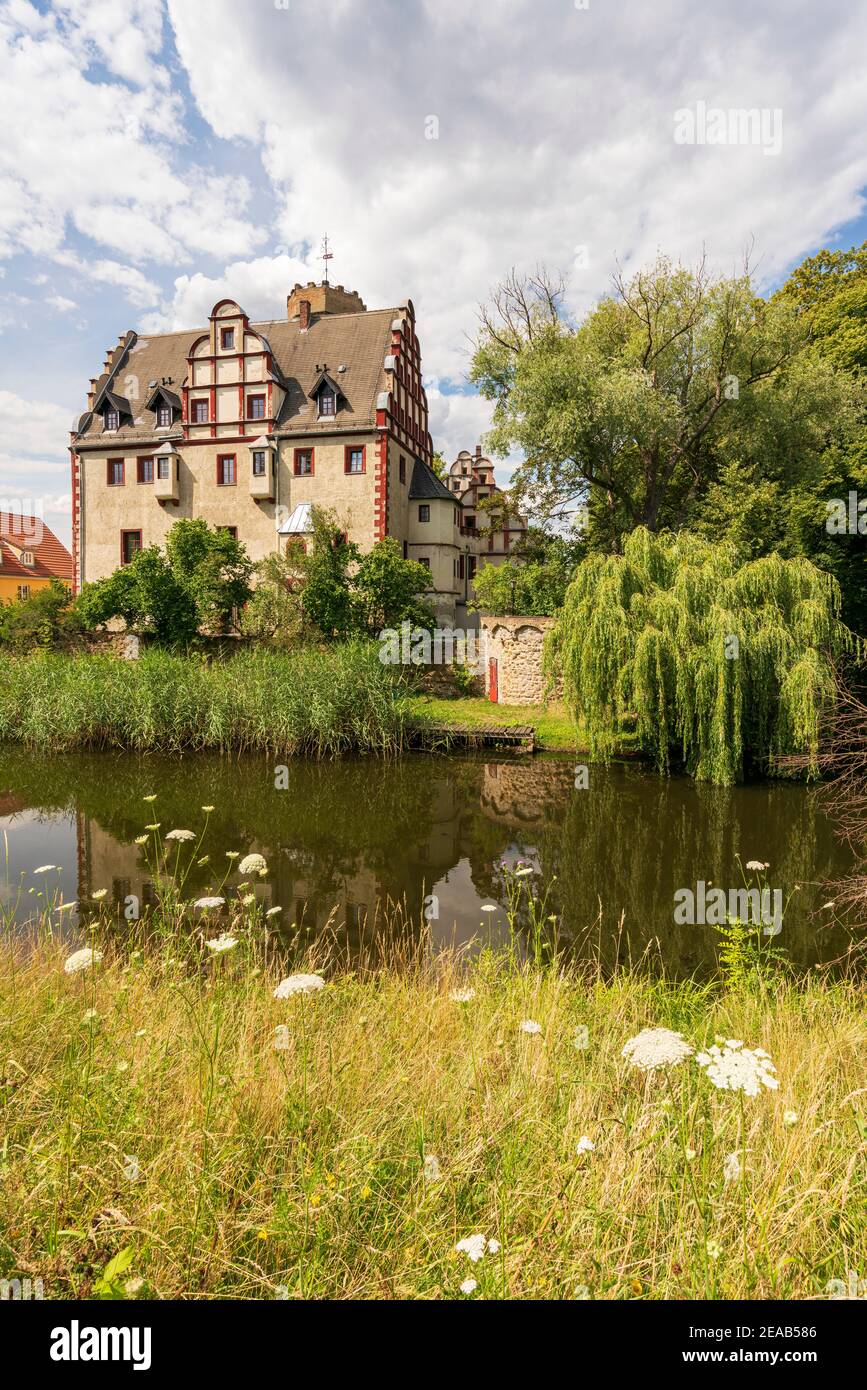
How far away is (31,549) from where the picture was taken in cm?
4044

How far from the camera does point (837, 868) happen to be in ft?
28.2

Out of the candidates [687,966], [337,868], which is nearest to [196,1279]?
[687,966]

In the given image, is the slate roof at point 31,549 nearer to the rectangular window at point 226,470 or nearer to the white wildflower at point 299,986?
the rectangular window at point 226,470

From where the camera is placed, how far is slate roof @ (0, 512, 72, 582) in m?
38.6

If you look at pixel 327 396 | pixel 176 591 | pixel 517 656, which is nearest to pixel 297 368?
pixel 327 396

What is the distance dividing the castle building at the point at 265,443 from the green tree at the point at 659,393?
21.4 feet

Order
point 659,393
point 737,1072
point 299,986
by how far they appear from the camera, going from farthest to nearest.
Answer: point 659,393, point 299,986, point 737,1072

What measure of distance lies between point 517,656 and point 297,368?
16.7 m

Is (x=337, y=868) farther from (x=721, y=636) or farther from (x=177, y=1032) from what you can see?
(x=721, y=636)

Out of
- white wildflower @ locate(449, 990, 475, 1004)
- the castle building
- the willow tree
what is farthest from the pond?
the castle building

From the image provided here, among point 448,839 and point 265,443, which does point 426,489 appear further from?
point 448,839

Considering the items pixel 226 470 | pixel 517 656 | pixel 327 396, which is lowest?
pixel 517 656

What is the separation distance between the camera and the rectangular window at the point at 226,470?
87.8ft

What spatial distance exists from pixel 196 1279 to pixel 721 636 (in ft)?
42.4
